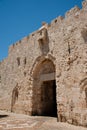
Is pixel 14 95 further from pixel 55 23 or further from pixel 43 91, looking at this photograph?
pixel 55 23

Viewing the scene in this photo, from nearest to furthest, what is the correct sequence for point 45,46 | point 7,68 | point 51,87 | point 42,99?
point 45,46
point 42,99
point 51,87
point 7,68

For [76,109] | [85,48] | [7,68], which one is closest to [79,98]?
[76,109]

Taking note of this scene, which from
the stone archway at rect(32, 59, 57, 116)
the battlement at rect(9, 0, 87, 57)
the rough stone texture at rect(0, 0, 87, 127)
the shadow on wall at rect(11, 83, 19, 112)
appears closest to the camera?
the rough stone texture at rect(0, 0, 87, 127)

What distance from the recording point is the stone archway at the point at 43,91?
9.63 m

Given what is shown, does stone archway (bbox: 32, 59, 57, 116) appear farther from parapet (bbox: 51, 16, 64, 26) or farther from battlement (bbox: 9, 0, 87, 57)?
parapet (bbox: 51, 16, 64, 26)

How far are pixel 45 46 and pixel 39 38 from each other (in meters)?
0.78

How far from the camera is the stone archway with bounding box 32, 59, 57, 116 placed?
31.6ft

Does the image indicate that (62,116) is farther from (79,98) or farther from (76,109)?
(79,98)

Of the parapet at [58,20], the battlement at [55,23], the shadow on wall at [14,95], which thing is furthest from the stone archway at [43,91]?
the parapet at [58,20]

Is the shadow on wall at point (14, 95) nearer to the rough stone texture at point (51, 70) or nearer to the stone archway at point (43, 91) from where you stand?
the rough stone texture at point (51, 70)

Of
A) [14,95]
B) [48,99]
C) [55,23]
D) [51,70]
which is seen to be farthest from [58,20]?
[14,95]

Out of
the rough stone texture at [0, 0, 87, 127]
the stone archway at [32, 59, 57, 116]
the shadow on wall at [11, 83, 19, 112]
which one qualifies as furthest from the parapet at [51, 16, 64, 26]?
the shadow on wall at [11, 83, 19, 112]

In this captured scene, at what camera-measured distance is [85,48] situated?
6.81 m

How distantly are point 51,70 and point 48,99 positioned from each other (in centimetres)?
239
